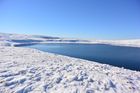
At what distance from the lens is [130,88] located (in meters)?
8.94

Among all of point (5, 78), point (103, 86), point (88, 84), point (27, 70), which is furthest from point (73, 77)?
point (5, 78)

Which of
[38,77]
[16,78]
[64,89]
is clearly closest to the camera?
[64,89]

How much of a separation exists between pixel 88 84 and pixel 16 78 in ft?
11.7

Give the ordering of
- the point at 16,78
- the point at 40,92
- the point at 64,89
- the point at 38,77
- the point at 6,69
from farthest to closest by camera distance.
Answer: the point at 6,69 → the point at 38,77 → the point at 16,78 → the point at 64,89 → the point at 40,92

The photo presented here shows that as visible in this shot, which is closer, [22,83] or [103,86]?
[22,83]

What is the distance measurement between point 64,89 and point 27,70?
10.5 feet

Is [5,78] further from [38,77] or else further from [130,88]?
[130,88]

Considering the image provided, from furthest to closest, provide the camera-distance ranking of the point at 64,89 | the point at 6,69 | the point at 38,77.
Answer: the point at 6,69 < the point at 38,77 < the point at 64,89

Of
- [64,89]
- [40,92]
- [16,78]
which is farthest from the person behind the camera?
[16,78]

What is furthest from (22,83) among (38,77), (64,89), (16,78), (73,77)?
(73,77)

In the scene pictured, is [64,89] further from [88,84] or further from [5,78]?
[5,78]

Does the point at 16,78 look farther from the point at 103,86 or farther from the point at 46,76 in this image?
the point at 103,86

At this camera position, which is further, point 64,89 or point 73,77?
point 73,77

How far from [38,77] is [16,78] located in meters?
1.13
